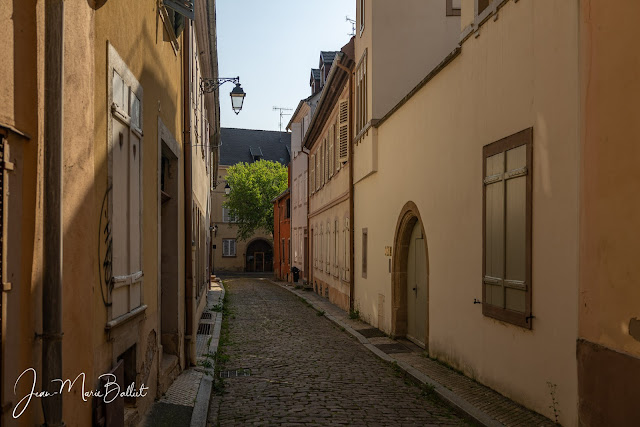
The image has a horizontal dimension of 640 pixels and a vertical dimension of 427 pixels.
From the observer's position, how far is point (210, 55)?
756 inches

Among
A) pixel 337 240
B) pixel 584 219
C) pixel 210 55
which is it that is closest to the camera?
pixel 584 219

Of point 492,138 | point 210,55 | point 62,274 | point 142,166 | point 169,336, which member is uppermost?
point 210,55

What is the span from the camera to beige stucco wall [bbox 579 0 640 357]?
17.2 ft

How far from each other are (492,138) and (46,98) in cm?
603

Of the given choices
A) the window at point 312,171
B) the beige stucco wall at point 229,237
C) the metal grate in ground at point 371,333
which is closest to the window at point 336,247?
the metal grate in ground at point 371,333

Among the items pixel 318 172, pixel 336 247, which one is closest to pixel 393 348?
pixel 336 247

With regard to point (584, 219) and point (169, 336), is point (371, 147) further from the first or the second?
point (584, 219)

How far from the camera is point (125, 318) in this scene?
539 cm

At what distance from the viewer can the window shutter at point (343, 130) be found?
1950cm


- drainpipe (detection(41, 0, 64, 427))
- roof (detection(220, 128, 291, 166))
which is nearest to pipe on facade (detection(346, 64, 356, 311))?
drainpipe (detection(41, 0, 64, 427))

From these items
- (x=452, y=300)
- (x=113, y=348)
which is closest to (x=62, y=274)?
(x=113, y=348)

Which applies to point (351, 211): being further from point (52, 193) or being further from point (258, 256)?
point (258, 256)

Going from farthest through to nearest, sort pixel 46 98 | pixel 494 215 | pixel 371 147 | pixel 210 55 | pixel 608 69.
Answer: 1. pixel 210 55
2. pixel 371 147
3. pixel 494 215
4. pixel 608 69
5. pixel 46 98

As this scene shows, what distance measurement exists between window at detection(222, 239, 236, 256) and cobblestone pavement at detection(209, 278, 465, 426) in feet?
138
